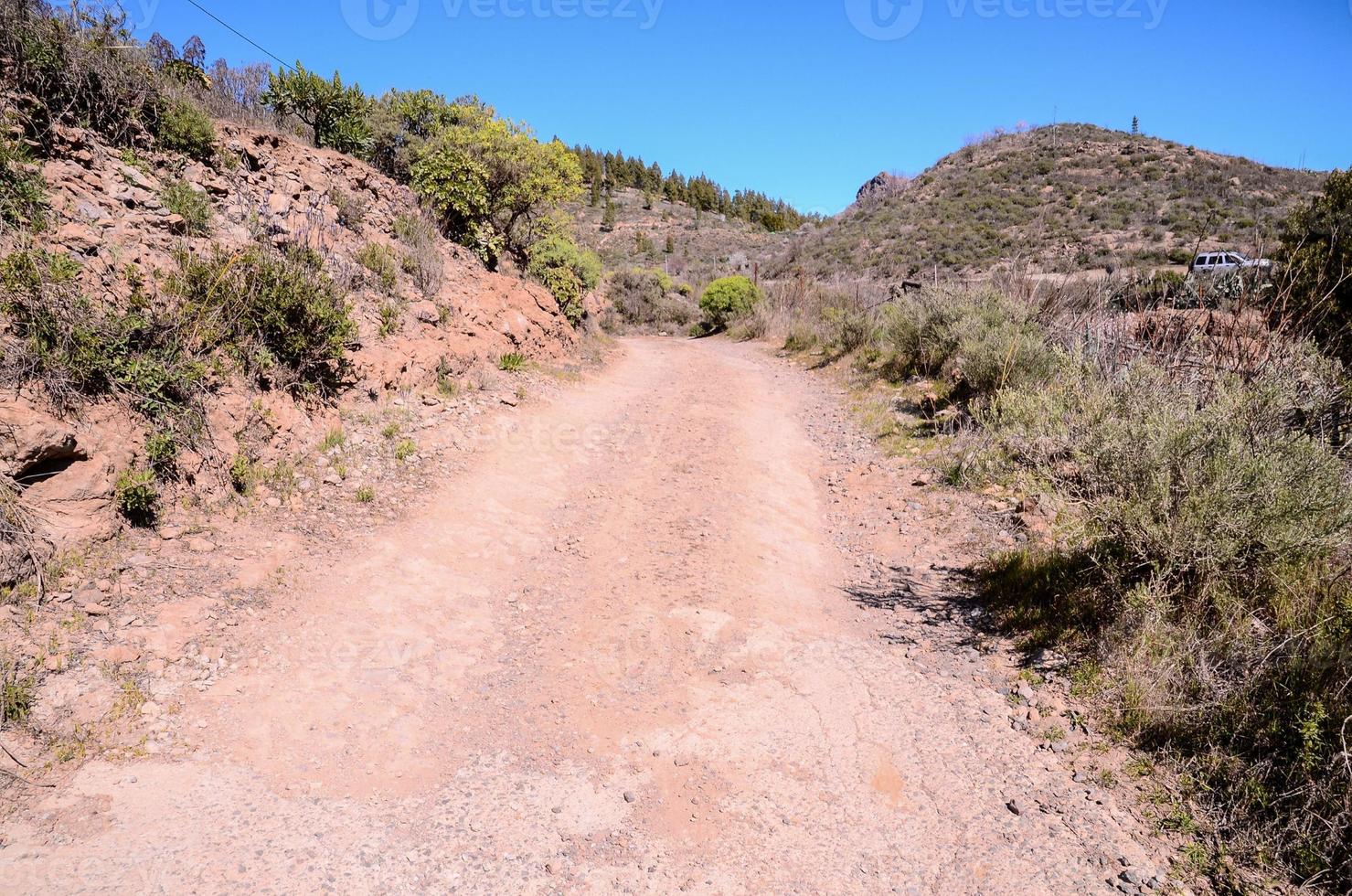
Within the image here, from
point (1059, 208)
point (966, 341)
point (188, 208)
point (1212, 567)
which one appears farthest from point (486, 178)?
point (1059, 208)

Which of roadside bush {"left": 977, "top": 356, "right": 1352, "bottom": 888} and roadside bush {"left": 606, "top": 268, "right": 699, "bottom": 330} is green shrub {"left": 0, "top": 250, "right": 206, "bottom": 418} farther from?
roadside bush {"left": 606, "top": 268, "right": 699, "bottom": 330}

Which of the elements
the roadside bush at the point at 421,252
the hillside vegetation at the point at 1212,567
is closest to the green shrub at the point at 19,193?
the roadside bush at the point at 421,252

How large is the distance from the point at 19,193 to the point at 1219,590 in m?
8.36

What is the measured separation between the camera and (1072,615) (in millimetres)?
3953

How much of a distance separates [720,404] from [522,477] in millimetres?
3955

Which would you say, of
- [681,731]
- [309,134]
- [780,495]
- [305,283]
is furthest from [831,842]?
[309,134]

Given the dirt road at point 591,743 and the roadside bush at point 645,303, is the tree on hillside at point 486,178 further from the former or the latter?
the roadside bush at point 645,303

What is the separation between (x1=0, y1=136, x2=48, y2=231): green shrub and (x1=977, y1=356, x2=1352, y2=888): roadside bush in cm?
736

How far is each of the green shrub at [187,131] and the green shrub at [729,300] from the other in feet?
47.4

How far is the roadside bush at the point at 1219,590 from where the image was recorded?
2645mm

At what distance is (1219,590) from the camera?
3.48m

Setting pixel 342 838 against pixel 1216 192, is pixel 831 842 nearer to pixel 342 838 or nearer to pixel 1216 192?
pixel 342 838

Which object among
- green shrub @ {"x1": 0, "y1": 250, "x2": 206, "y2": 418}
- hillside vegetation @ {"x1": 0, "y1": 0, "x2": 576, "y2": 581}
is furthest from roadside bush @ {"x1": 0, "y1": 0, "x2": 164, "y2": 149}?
green shrub @ {"x1": 0, "y1": 250, "x2": 206, "y2": 418}

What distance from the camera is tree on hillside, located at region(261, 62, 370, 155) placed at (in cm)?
932
